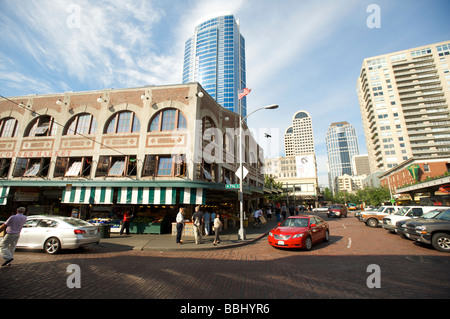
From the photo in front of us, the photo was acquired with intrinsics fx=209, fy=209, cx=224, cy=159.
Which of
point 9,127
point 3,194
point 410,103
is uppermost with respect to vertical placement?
point 410,103

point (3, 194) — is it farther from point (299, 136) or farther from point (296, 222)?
point (299, 136)

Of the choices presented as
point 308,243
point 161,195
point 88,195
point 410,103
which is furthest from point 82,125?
point 410,103

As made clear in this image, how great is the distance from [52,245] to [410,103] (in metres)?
117

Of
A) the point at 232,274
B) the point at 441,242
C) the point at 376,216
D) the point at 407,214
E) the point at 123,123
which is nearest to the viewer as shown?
the point at 232,274

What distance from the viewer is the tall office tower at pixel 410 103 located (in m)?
81.7

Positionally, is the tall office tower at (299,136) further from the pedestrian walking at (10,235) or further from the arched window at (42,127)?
the pedestrian walking at (10,235)

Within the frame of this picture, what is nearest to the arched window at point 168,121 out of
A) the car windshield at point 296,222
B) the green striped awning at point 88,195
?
the green striped awning at point 88,195

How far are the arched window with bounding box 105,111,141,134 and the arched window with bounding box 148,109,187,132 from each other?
135 cm

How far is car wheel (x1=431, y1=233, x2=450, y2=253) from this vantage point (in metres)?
8.67

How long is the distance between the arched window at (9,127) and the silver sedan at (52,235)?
1490 cm

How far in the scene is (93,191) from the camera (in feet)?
48.4

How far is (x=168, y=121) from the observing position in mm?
16250

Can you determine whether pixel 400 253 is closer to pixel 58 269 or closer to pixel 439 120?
pixel 58 269

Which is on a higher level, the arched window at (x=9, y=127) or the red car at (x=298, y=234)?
the arched window at (x=9, y=127)
